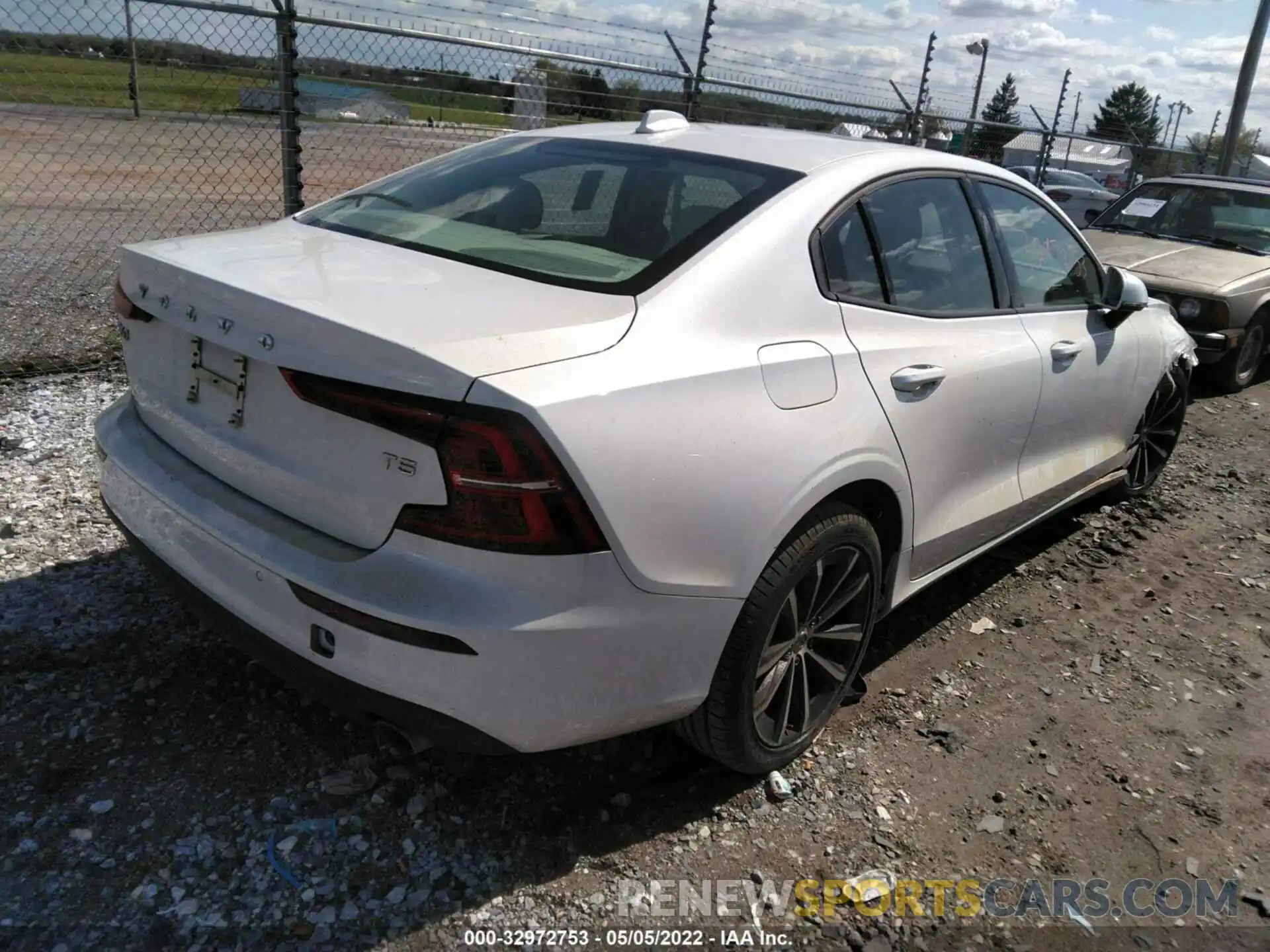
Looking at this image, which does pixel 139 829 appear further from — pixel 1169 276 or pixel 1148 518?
pixel 1169 276

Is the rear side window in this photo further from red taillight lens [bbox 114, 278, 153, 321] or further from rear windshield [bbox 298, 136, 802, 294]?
red taillight lens [bbox 114, 278, 153, 321]

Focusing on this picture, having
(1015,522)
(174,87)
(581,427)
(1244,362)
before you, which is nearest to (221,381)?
(581,427)

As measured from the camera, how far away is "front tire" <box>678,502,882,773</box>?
240 centimetres

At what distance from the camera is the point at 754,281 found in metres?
2.49

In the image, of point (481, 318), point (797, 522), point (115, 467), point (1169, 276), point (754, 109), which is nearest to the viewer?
point (481, 318)

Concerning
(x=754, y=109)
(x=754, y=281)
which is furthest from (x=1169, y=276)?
(x=754, y=281)

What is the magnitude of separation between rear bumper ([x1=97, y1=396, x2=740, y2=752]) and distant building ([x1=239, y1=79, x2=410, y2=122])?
4519 millimetres

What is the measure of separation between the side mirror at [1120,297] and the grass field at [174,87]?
5006 millimetres

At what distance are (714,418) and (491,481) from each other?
56 centimetres

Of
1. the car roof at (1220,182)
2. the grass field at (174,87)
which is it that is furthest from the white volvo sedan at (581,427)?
the car roof at (1220,182)

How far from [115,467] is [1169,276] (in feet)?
24.6

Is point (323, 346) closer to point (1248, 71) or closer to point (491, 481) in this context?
point (491, 481)

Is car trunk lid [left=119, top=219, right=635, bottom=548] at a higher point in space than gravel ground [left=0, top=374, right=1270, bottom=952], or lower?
higher

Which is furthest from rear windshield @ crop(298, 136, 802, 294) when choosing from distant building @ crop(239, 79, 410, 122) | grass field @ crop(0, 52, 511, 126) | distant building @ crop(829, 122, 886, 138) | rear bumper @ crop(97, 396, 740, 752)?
distant building @ crop(829, 122, 886, 138)
